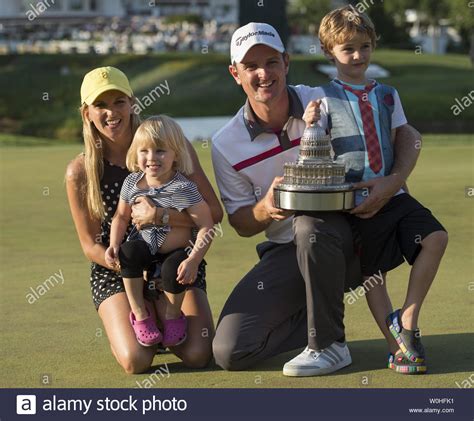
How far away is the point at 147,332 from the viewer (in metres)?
5.69

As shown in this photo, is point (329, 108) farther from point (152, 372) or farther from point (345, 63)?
point (152, 372)

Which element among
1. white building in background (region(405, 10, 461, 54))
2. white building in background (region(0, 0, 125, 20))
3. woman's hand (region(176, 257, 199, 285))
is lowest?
white building in background (region(405, 10, 461, 54))

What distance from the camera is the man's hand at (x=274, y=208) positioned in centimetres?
535

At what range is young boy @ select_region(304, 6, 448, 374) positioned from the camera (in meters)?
5.40

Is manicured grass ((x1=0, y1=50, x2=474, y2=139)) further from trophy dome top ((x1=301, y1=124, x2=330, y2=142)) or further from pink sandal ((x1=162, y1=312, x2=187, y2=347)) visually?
trophy dome top ((x1=301, y1=124, x2=330, y2=142))

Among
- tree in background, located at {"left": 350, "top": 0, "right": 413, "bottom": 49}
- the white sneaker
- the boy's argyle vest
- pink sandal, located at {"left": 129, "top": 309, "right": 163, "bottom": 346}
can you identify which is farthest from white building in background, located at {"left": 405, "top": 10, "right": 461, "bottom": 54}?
the white sneaker

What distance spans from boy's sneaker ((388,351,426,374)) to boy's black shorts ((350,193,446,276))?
18.5 inches

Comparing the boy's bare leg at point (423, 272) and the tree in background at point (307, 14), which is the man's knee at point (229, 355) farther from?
the tree in background at point (307, 14)

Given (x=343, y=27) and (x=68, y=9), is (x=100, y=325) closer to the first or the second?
(x=343, y=27)

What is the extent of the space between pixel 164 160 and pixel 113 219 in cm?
44

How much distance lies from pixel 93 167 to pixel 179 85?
33368 millimetres

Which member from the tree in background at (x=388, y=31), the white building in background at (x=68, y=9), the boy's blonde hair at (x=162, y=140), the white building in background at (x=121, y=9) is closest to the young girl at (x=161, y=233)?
the boy's blonde hair at (x=162, y=140)

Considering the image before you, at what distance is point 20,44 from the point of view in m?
53.3
